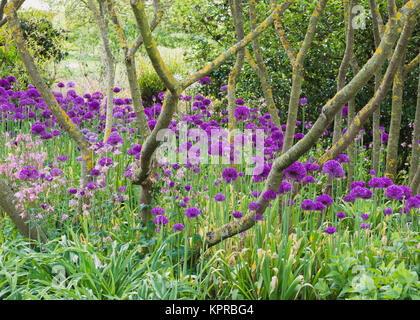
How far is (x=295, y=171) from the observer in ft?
9.79

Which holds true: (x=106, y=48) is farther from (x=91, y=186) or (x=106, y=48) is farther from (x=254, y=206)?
(x=254, y=206)

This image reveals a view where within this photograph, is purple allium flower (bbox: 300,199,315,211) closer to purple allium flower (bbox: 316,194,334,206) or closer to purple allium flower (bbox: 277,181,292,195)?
purple allium flower (bbox: 316,194,334,206)

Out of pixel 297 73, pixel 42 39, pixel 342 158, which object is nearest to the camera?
pixel 342 158

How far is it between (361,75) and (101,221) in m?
2.20

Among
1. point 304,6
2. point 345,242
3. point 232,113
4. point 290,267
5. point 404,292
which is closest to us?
point 404,292

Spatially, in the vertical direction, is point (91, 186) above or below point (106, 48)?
below

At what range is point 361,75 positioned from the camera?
9.10ft

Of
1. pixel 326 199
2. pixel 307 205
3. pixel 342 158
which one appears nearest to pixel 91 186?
pixel 307 205

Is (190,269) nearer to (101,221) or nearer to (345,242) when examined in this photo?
(101,221)

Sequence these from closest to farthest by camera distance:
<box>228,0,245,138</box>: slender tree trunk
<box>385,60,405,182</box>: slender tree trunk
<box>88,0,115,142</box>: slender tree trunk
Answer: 1. <box>385,60,405,182</box>: slender tree trunk
2. <box>88,0,115,142</box>: slender tree trunk
3. <box>228,0,245,138</box>: slender tree trunk

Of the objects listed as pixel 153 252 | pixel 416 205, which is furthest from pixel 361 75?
pixel 153 252

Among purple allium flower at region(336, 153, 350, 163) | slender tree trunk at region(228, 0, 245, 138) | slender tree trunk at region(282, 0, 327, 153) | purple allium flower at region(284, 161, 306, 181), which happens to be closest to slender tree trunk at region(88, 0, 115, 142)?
slender tree trunk at region(228, 0, 245, 138)

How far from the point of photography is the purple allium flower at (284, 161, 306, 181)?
298 cm
